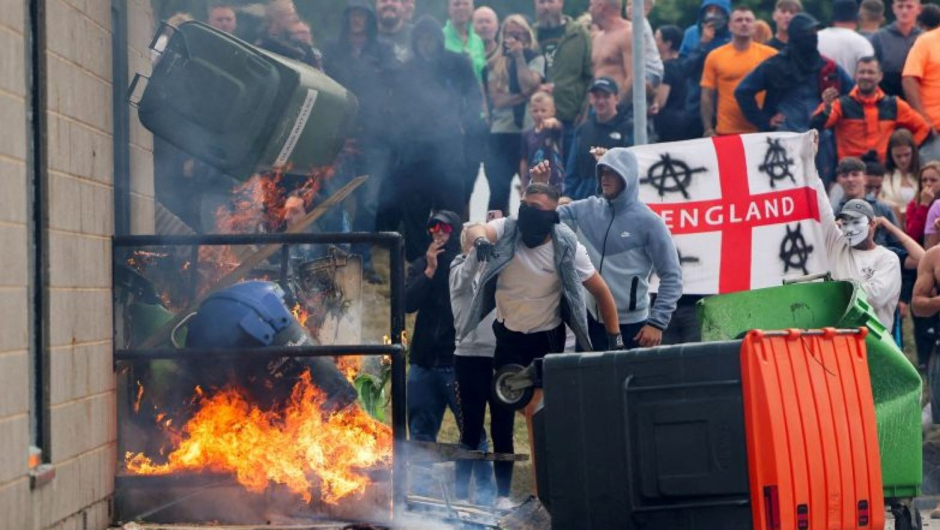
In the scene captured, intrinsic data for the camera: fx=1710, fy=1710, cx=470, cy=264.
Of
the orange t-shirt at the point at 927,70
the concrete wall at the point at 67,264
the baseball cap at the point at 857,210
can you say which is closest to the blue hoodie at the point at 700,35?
the orange t-shirt at the point at 927,70

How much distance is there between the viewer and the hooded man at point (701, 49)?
14.3 meters

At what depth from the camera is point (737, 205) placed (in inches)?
466

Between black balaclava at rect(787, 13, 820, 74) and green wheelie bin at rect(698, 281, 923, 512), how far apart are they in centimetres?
504

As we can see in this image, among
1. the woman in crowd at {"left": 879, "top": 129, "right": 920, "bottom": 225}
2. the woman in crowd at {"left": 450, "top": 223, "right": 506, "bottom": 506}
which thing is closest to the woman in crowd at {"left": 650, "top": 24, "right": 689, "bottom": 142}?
the woman in crowd at {"left": 879, "top": 129, "right": 920, "bottom": 225}

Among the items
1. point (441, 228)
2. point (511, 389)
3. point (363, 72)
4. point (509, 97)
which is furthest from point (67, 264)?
point (509, 97)

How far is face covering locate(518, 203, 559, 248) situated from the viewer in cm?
920

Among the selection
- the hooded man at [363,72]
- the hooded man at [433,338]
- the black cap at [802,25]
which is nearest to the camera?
the hooded man at [433,338]

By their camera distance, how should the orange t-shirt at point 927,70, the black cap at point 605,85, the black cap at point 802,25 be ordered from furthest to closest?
the orange t-shirt at point 927,70 → the black cap at point 802,25 → the black cap at point 605,85

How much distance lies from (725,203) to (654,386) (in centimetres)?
475

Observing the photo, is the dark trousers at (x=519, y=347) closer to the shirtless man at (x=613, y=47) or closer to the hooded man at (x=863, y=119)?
the shirtless man at (x=613, y=47)

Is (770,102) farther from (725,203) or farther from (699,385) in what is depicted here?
(699,385)

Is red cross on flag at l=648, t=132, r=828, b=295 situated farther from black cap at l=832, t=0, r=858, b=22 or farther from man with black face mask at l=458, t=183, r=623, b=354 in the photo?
black cap at l=832, t=0, r=858, b=22

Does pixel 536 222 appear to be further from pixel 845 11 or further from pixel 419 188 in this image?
pixel 845 11

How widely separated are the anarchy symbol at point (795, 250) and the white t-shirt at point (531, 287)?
8.75ft
